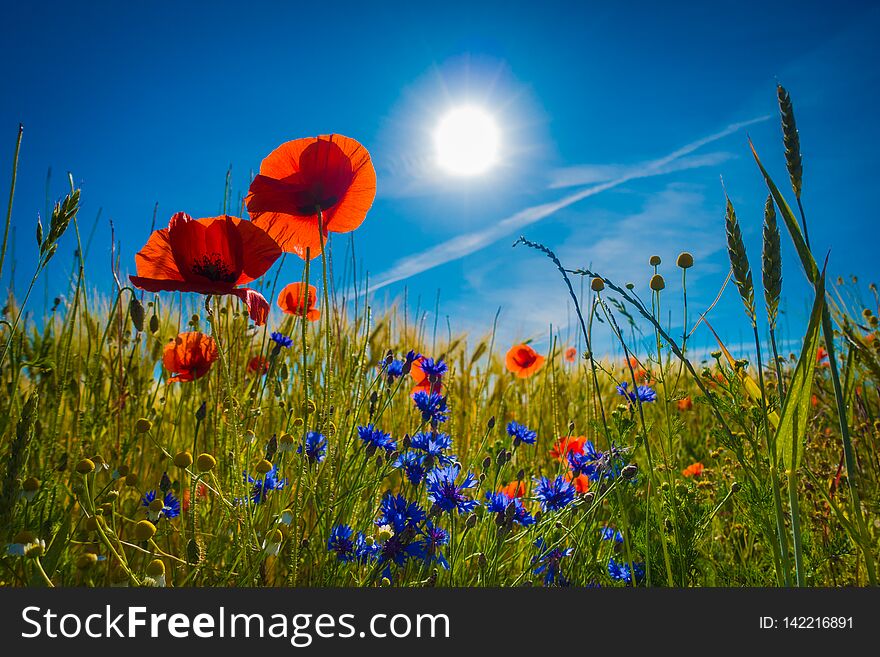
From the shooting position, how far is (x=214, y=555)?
1.15m

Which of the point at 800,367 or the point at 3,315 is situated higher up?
the point at 3,315

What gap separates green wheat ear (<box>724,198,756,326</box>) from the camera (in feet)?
2.60

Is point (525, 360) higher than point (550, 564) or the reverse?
higher

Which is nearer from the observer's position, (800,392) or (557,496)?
(800,392)

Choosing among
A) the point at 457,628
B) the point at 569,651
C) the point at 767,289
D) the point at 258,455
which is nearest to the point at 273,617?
the point at 457,628

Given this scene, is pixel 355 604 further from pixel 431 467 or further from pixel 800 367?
pixel 800 367

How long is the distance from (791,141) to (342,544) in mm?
1025

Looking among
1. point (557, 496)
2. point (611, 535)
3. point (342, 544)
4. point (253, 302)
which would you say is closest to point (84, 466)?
point (253, 302)

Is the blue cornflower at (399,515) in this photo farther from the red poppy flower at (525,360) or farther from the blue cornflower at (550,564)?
the red poppy flower at (525,360)

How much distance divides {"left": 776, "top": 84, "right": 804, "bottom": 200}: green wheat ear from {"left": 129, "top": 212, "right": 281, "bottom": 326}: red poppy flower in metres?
0.82

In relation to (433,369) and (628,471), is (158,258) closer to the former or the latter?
(433,369)

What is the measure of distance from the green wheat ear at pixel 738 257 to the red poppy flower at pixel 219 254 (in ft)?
2.42

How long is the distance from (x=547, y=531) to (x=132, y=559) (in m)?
1.00

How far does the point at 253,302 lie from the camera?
3.43 ft
